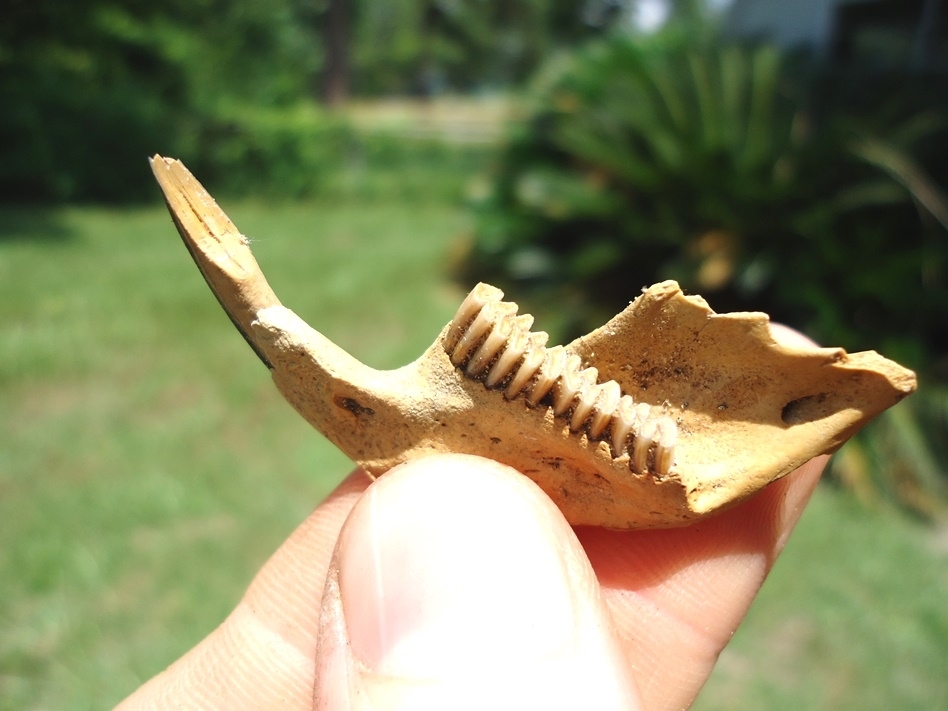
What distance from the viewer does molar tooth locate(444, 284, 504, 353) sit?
220cm

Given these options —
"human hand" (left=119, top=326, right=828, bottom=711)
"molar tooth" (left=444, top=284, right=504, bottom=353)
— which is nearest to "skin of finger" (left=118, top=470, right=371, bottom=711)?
"human hand" (left=119, top=326, right=828, bottom=711)

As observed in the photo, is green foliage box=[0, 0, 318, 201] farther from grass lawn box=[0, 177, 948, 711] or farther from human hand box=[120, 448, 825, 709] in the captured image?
human hand box=[120, 448, 825, 709]

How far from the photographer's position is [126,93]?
643 inches

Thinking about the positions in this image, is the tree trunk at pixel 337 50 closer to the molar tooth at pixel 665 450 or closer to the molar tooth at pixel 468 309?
the molar tooth at pixel 468 309

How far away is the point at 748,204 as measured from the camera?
696 centimetres

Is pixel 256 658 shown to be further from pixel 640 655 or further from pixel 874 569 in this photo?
pixel 874 569

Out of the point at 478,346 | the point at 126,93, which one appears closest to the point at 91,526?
the point at 478,346

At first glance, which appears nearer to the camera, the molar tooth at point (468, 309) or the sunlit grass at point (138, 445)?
the molar tooth at point (468, 309)

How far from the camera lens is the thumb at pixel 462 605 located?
1.82 meters

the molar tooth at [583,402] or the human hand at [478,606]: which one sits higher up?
the molar tooth at [583,402]

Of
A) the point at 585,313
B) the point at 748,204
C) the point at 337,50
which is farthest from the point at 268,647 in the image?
the point at 337,50

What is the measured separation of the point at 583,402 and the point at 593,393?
6 centimetres

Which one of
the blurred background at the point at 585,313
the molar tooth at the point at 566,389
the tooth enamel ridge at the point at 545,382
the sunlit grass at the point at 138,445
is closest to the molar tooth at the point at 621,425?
the tooth enamel ridge at the point at 545,382

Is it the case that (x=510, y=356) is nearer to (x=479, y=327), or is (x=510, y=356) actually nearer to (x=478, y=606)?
(x=479, y=327)
